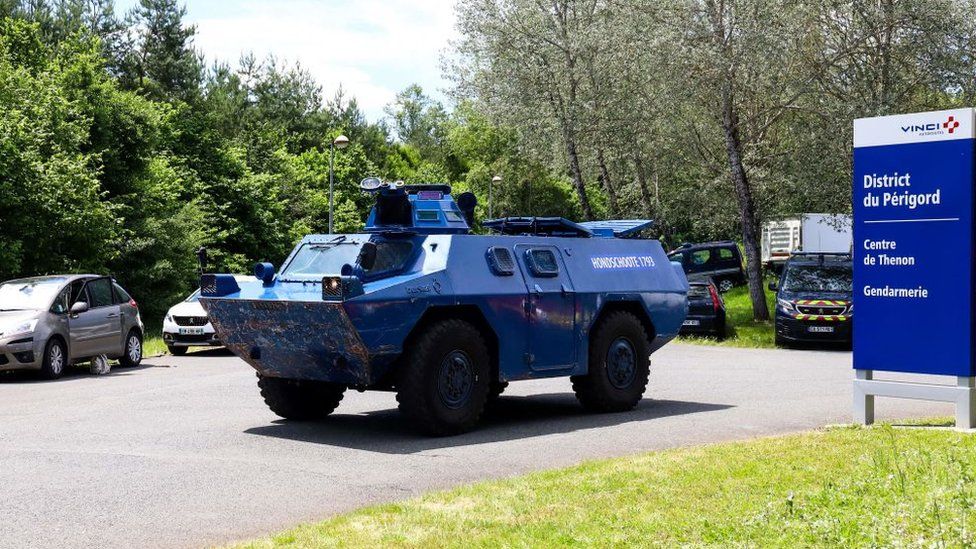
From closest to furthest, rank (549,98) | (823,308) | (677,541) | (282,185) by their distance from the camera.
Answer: (677,541), (823,308), (549,98), (282,185)

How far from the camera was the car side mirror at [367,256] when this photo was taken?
1112 centimetres

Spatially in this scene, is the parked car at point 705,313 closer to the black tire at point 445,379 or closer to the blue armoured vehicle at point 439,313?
the blue armoured vehicle at point 439,313

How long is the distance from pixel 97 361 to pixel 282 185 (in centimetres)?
3605

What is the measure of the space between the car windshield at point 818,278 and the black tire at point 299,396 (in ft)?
48.9

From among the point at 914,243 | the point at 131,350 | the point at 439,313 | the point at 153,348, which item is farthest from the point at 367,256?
the point at 153,348

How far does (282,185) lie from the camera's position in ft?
181

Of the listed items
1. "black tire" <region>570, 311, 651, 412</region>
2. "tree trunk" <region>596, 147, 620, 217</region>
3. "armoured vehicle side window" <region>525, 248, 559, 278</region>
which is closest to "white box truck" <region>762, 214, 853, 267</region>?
"tree trunk" <region>596, 147, 620, 217</region>

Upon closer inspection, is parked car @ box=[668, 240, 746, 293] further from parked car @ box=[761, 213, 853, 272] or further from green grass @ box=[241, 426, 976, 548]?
green grass @ box=[241, 426, 976, 548]

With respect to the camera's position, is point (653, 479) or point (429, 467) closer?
point (653, 479)

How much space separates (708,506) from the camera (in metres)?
7.21

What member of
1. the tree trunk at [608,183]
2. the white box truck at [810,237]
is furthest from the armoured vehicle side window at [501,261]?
the white box truck at [810,237]

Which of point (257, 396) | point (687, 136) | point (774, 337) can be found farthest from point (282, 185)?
Answer: point (257, 396)

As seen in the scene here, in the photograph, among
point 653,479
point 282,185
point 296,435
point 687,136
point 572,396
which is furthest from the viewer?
point 282,185

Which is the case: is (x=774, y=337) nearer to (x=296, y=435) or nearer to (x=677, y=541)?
(x=296, y=435)
